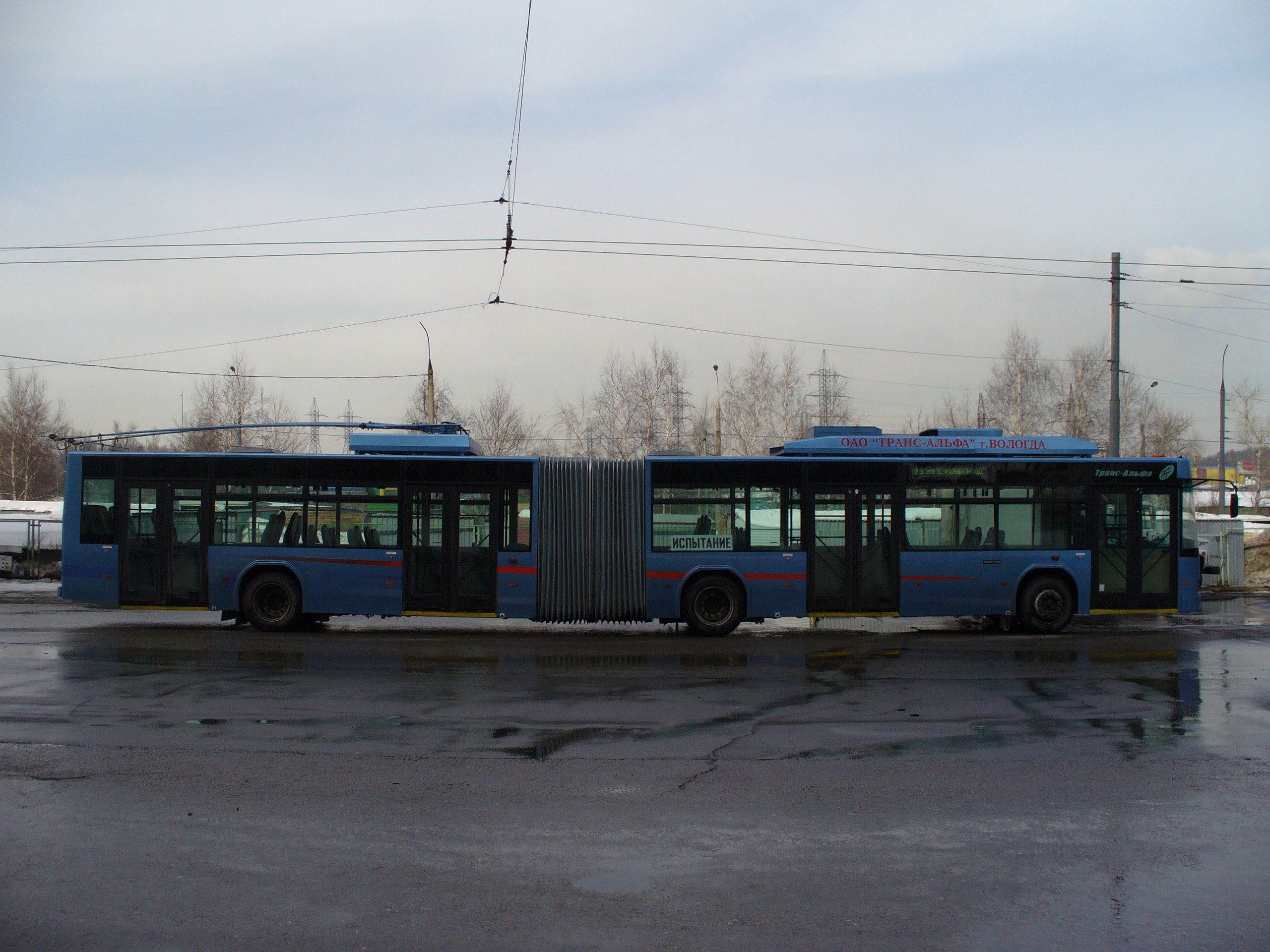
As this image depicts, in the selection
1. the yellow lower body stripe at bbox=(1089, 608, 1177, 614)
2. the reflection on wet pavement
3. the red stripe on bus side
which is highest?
the red stripe on bus side

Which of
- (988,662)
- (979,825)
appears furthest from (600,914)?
(988,662)

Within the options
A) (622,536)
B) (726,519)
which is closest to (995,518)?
(726,519)

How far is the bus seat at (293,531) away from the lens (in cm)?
1511

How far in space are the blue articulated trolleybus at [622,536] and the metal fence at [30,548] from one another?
41.2 ft

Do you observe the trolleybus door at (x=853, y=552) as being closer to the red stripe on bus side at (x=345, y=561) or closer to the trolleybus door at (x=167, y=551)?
the red stripe on bus side at (x=345, y=561)

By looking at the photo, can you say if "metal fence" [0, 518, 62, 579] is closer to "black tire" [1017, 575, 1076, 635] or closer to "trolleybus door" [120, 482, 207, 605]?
"trolleybus door" [120, 482, 207, 605]

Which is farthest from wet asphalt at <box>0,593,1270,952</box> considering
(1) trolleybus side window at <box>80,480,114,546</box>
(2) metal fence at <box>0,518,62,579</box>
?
(2) metal fence at <box>0,518,62,579</box>

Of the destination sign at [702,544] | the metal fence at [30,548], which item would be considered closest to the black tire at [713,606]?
the destination sign at [702,544]

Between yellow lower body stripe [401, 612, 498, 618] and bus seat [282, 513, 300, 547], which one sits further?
bus seat [282, 513, 300, 547]

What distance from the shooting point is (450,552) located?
1499cm

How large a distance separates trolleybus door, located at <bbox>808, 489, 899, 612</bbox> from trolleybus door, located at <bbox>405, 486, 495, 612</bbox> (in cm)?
512

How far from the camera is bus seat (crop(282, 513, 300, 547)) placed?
49.6ft

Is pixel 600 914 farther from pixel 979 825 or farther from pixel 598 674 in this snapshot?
pixel 598 674

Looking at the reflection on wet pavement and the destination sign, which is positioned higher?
the destination sign
